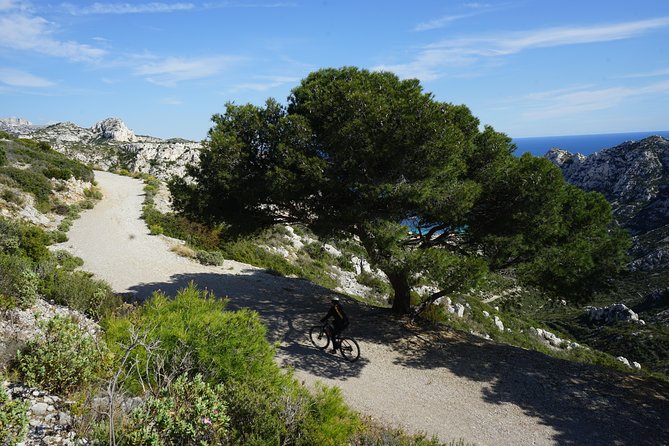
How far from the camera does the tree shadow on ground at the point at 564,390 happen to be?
918 centimetres

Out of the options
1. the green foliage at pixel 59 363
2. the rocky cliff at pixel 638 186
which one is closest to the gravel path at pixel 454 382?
the green foliage at pixel 59 363

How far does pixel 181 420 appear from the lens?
484 cm

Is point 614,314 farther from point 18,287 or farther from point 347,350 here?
point 18,287

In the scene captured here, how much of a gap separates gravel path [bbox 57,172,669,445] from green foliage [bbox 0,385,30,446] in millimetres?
6363

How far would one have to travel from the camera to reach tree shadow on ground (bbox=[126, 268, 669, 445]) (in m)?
9.43

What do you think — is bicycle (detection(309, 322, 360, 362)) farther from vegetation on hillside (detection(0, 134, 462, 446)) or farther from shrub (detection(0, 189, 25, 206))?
shrub (detection(0, 189, 25, 206))

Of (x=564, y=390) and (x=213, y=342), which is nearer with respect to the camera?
(x=213, y=342)

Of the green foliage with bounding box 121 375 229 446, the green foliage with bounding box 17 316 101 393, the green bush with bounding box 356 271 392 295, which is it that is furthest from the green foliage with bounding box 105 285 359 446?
the green bush with bounding box 356 271 392 295

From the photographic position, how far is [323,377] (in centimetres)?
1057

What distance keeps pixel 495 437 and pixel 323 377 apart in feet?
14.0

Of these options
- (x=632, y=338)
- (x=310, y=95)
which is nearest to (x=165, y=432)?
(x=310, y=95)

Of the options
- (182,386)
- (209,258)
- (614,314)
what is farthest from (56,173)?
(614,314)

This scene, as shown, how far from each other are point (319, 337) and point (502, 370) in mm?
5540

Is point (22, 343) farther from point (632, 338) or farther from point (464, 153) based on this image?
point (632, 338)
